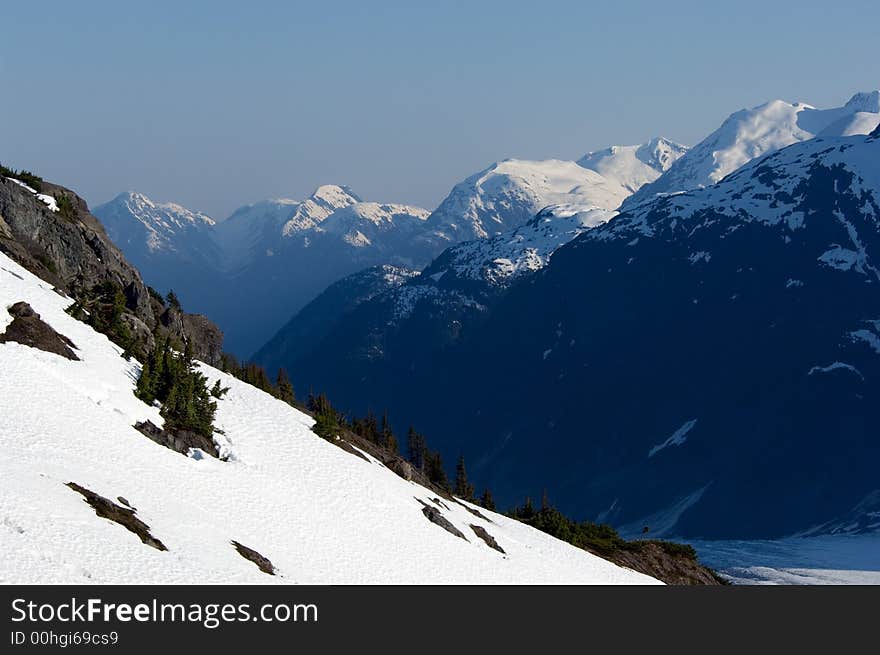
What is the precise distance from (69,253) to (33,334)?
30.4 metres

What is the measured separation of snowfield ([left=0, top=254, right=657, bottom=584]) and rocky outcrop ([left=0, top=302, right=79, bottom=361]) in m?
0.73

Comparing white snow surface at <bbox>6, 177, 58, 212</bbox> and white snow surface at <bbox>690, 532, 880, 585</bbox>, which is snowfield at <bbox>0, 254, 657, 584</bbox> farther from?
white snow surface at <bbox>690, 532, 880, 585</bbox>

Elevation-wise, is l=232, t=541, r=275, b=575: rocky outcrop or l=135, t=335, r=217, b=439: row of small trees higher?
l=135, t=335, r=217, b=439: row of small trees

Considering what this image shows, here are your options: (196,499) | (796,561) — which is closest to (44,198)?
(196,499)

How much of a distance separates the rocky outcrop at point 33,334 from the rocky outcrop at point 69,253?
37.3ft

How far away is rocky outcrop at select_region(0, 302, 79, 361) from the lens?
60188 mm

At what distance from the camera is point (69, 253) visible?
89.8 metres

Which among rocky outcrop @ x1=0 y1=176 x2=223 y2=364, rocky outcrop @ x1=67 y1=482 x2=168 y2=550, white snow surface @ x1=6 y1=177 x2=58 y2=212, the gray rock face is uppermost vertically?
white snow surface @ x1=6 y1=177 x2=58 y2=212

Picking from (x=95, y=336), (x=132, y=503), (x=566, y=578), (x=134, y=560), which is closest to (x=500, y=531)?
(x=566, y=578)

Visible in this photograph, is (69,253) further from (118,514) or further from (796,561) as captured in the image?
(796,561)

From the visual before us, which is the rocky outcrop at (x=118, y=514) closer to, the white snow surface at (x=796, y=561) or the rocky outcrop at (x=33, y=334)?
the rocky outcrop at (x=33, y=334)

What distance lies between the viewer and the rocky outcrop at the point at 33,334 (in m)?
60.2

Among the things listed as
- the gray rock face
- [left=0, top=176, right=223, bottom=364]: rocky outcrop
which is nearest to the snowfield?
the gray rock face
